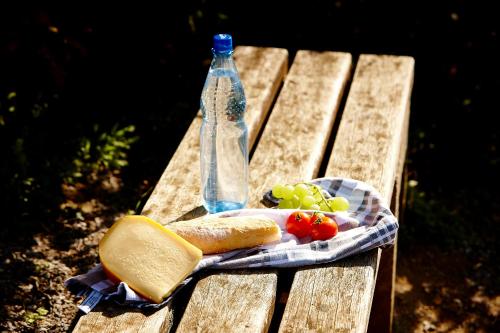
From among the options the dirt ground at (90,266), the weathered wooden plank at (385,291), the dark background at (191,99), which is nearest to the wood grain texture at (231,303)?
the weathered wooden plank at (385,291)

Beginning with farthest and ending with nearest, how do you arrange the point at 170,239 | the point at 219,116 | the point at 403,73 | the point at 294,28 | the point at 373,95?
the point at 294,28 < the point at 403,73 < the point at 373,95 < the point at 219,116 < the point at 170,239

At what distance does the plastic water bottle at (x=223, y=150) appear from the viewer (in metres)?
2.31

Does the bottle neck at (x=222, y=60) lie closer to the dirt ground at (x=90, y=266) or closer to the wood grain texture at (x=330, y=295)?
the wood grain texture at (x=330, y=295)

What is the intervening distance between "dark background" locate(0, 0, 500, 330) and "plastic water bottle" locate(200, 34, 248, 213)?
146 centimetres

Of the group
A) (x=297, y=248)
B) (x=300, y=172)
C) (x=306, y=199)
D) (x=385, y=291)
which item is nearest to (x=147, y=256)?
(x=297, y=248)

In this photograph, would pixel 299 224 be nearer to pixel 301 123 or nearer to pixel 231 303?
pixel 231 303

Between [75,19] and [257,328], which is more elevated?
[75,19]

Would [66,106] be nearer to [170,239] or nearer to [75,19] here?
[75,19]

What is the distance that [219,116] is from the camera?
2328mm

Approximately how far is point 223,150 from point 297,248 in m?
0.43

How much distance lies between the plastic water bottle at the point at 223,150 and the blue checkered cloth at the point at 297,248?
102mm

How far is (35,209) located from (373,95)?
1768mm

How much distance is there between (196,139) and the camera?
276cm

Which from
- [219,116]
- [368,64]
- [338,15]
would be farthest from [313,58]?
[219,116]
